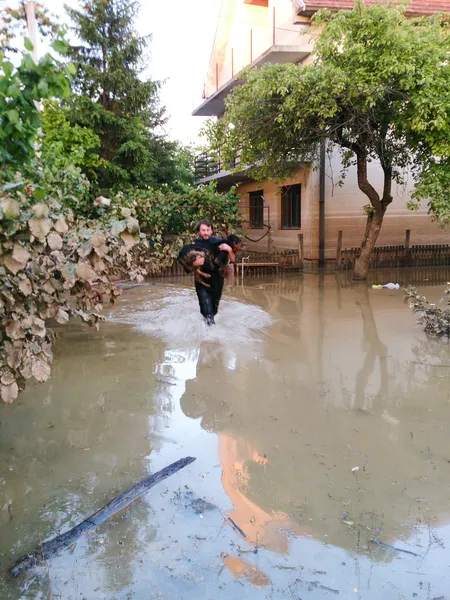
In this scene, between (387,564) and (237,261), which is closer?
(387,564)

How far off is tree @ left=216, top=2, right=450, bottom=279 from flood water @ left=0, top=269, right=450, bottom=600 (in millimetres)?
5400

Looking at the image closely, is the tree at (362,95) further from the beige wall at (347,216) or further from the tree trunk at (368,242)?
the beige wall at (347,216)

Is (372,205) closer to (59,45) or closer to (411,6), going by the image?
(411,6)

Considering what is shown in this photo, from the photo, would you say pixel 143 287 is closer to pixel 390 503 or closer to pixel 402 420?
pixel 402 420

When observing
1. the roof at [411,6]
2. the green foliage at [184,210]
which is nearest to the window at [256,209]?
the green foliage at [184,210]

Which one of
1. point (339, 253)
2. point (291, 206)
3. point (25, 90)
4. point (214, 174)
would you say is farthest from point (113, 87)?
point (25, 90)

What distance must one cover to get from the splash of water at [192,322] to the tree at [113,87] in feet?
28.9

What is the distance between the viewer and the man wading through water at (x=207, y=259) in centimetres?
763

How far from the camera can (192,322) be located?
9.05 m

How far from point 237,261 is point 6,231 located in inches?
522

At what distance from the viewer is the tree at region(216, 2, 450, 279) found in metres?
10.6

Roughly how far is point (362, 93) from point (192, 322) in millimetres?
5933

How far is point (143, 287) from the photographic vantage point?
13.7 meters

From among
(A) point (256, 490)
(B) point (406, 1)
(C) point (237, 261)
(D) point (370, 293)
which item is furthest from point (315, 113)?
(A) point (256, 490)
